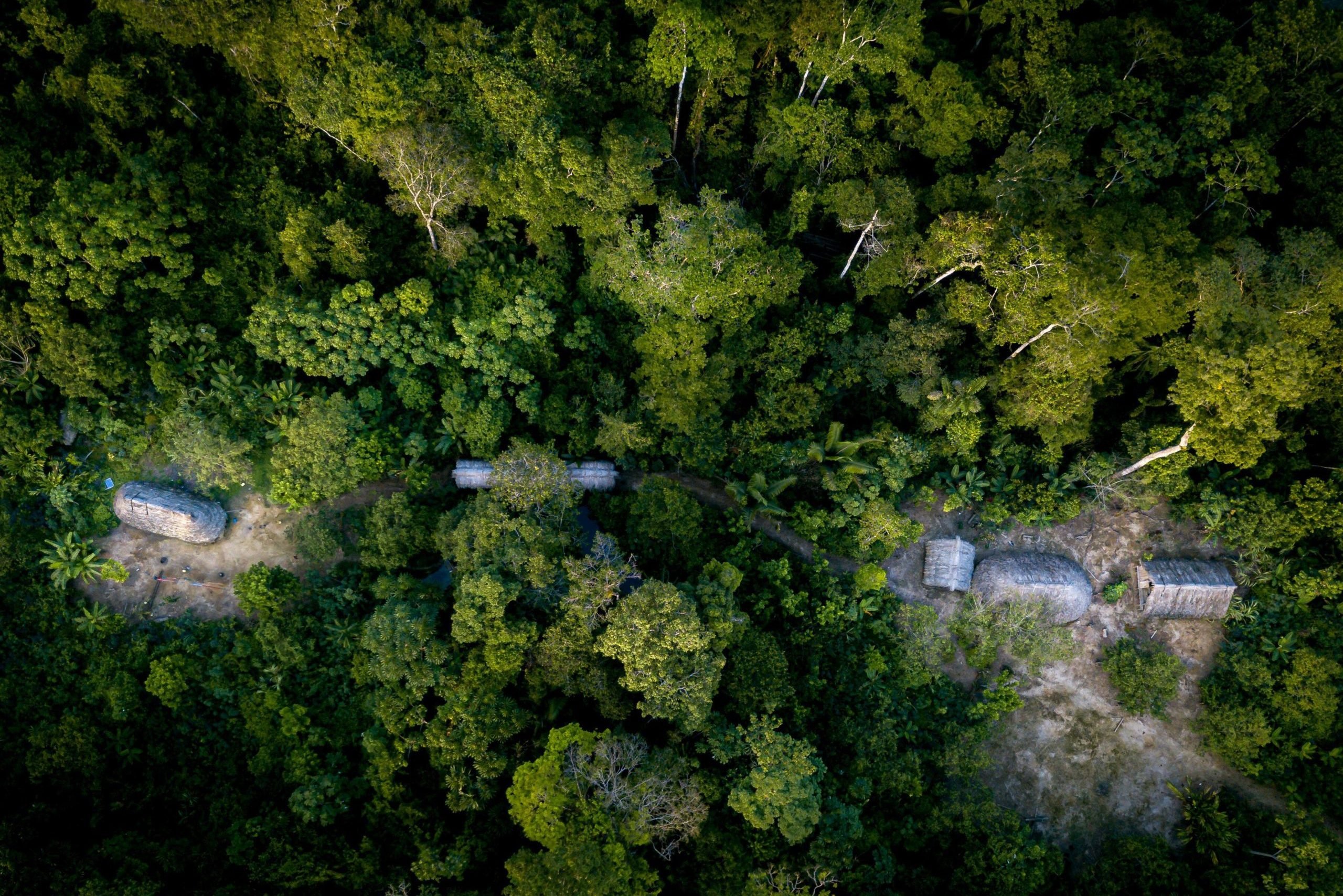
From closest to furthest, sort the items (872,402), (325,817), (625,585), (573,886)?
(573,886) → (325,817) → (625,585) → (872,402)

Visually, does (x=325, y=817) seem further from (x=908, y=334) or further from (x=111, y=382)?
(x=908, y=334)

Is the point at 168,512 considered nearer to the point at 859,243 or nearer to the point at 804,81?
the point at 859,243

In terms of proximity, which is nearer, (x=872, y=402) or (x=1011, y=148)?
(x=1011, y=148)

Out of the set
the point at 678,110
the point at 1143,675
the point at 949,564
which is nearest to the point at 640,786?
the point at 949,564

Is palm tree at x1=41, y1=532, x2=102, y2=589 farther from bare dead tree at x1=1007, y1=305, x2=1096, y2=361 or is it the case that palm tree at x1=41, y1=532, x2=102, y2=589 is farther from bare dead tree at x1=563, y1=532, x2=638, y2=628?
bare dead tree at x1=1007, y1=305, x2=1096, y2=361

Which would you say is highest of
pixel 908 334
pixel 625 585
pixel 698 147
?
pixel 698 147

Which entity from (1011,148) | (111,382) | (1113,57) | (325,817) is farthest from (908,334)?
(111,382)

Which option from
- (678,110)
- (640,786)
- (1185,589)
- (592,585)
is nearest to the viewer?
(640,786)

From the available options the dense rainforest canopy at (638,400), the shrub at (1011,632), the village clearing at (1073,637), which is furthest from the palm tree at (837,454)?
the shrub at (1011,632)
